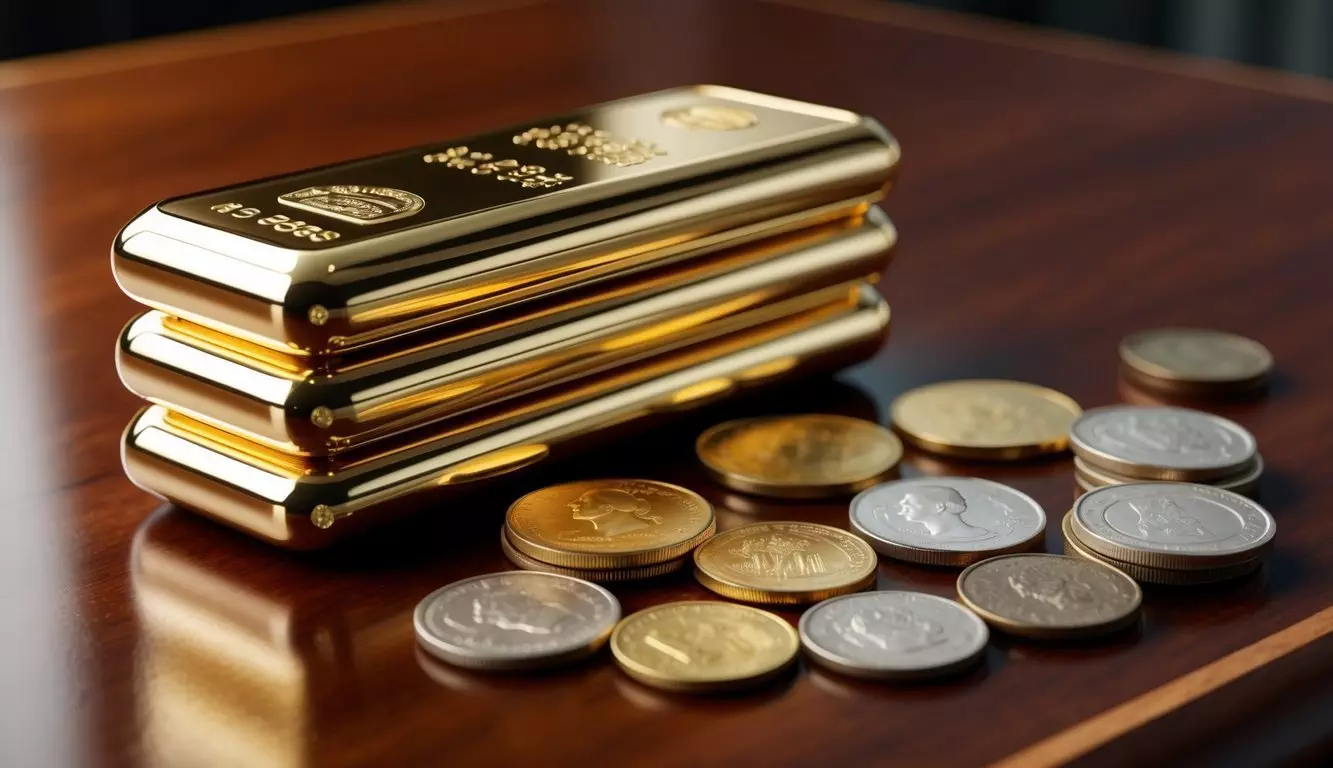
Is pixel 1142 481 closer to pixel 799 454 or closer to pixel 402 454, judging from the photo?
pixel 799 454

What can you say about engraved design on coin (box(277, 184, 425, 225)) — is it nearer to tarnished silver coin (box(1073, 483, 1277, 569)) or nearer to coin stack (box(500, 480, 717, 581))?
coin stack (box(500, 480, 717, 581))

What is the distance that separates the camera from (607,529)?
714mm

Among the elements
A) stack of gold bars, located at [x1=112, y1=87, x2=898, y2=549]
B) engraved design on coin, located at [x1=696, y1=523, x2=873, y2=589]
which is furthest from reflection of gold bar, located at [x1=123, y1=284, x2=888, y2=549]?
engraved design on coin, located at [x1=696, y1=523, x2=873, y2=589]

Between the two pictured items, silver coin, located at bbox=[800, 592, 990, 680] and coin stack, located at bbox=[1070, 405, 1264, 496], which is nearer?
silver coin, located at bbox=[800, 592, 990, 680]

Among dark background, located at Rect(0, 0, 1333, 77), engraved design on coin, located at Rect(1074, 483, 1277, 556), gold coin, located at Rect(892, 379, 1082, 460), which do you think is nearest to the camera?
engraved design on coin, located at Rect(1074, 483, 1277, 556)

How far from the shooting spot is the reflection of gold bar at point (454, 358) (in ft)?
2.24

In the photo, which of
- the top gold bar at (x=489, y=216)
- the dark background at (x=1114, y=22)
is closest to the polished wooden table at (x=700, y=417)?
the top gold bar at (x=489, y=216)

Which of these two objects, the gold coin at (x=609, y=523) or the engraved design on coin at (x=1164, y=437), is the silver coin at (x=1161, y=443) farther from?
the gold coin at (x=609, y=523)

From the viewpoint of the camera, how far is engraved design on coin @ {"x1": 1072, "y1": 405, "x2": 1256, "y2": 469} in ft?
2.60

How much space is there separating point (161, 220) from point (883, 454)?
338mm

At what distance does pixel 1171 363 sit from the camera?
3.04 ft

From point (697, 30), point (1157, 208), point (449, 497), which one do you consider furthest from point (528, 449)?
point (697, 30)

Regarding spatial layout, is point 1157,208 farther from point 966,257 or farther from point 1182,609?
point 1182,609

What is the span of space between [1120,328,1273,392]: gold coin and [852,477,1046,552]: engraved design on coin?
0.62 ft
